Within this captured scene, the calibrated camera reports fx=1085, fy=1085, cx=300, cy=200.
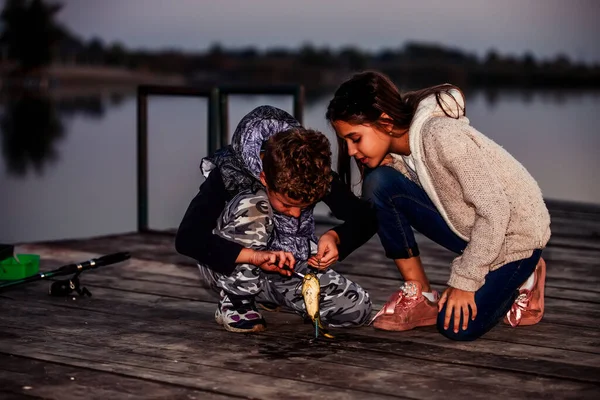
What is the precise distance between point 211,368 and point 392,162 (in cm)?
111

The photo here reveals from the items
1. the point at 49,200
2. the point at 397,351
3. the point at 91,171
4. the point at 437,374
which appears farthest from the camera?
the point at 91,171

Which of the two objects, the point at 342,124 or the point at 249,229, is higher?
the point at 342,124

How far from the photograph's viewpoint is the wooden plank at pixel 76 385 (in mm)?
2881

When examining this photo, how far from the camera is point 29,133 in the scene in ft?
84.3

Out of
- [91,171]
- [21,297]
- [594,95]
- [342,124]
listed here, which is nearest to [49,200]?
[91,171]

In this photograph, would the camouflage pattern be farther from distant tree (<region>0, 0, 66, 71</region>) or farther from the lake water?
distant tree (<region>0, 0, 66, 71</region>)

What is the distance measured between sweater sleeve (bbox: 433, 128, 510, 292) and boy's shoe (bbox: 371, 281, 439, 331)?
28cm

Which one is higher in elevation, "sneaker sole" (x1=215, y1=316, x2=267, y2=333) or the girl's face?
the girl's face

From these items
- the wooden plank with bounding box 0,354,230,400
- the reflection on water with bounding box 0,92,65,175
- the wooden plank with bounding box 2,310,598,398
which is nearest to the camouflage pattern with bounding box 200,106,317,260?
the wooden plank with bounding box 2,310,598,398

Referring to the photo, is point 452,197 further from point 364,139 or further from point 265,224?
point 265,224

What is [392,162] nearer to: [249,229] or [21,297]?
[249,229]

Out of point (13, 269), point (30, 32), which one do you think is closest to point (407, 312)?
point (13, 269)

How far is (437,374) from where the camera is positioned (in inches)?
122

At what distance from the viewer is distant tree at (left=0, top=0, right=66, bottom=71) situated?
54.7m
